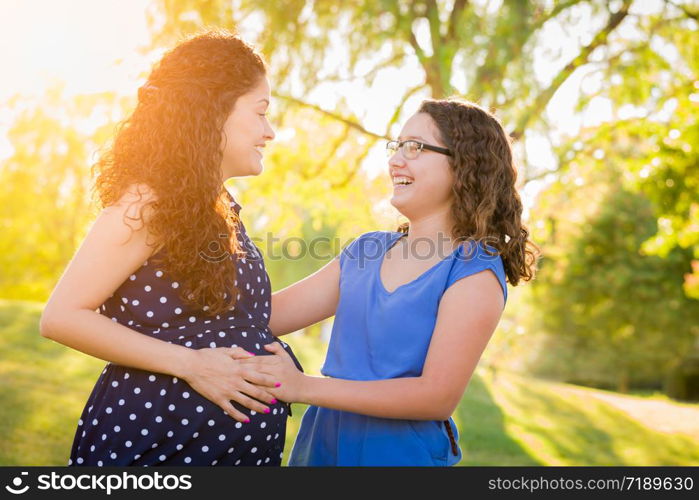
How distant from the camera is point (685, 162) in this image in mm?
10539

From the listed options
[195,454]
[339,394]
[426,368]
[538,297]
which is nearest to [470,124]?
[426,368]

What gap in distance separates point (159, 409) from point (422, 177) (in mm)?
1287

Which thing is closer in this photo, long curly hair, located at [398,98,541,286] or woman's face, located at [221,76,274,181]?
woman's face, located at [221,76,274,181]

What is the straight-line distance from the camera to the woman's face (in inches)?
98.7

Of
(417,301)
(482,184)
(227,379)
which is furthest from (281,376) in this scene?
(482,184)

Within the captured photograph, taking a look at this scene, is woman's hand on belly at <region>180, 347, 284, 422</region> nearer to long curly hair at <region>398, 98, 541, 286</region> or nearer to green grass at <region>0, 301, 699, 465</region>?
→ long curly hair at <region>398, 98, 541, 286</region>

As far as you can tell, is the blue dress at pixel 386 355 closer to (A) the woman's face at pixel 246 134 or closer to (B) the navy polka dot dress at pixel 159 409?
(B) the navy polka dot dress at pixel 159 409

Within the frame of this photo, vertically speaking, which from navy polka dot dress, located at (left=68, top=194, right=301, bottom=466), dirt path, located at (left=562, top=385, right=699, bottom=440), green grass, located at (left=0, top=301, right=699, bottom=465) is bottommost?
dirt path, located at (left=562, top=385, right=699, bottom=440)

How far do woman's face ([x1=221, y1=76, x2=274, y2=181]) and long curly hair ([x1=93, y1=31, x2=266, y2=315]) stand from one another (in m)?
0.04

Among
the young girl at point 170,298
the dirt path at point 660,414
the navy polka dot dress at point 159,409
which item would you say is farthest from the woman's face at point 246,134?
the dirt path at point 660,414

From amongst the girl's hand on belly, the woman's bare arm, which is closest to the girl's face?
the girl's hand on belly

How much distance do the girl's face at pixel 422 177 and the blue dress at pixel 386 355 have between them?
0.85 feet

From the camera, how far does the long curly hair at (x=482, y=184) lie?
262 cm

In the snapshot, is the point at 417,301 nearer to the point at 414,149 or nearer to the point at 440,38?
the point at 414,149
